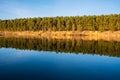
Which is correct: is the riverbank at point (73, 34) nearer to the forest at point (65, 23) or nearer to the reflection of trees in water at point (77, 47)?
the forest at point (65, 23)

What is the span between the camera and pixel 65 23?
389 feet

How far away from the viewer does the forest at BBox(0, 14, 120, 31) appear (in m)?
104

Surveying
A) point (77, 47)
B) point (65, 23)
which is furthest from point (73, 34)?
point (77, 47)

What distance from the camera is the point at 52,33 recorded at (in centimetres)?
11562

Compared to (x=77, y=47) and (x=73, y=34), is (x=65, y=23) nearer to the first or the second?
(x=73, y=34)

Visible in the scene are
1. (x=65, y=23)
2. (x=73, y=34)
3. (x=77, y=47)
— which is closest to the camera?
(x=77, y=47)

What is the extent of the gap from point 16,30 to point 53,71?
365 feet

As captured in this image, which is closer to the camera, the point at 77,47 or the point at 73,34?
the point at 77,47

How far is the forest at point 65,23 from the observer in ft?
340

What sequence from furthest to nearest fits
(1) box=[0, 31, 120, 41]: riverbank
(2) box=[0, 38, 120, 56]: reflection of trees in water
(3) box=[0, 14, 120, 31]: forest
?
(3) box=[0, 14, 120, 31]: forest → (1) box=[0, 31, 120, 41]: riverbank → (2) box=[0, 38, 120, 56]: reflection of trees in water

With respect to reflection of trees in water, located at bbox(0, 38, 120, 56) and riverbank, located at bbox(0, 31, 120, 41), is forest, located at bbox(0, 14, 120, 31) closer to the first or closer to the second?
riverbank, located at bbox(0, 31, 120, 41)

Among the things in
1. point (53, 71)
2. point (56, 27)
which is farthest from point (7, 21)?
point (53, 71)

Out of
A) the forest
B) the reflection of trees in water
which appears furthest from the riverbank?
the reflection of trees in water

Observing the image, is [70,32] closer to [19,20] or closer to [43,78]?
[19,20]
